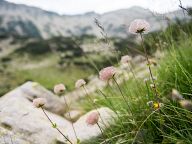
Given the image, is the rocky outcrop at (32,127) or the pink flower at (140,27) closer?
the pink flower at (140,27)

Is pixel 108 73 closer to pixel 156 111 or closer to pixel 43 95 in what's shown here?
pixel 156 111

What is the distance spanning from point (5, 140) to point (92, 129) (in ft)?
4.00

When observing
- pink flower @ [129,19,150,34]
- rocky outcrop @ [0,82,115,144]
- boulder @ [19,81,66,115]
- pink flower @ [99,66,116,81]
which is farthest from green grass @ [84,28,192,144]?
boulder @ [19,81,66,115]

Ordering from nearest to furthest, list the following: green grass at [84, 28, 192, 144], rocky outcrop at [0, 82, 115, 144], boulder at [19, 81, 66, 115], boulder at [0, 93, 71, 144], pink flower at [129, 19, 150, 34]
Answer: pink flower at [129, 19, 150, 34]
green grass at [84, 28, 192, 144]
rocky outcrop at [0, 82, 115, 144]
boulder at [0, 93, 71, 144]
boulder at [19, 81, 66, 115]

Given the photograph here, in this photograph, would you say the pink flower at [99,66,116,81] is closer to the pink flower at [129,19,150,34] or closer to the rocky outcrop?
the pink flower at [129,19,150,34]

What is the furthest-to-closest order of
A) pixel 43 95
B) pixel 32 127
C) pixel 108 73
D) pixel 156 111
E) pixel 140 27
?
pixel 43 95, pixel 32 127, pixel 156 111, pixel 108 73, pixel 140 27

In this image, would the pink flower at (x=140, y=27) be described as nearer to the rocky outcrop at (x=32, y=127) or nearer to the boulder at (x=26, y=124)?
the rocky outcrop at (x=32, y=127)

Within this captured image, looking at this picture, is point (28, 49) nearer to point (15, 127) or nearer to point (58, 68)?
point (58, 68)

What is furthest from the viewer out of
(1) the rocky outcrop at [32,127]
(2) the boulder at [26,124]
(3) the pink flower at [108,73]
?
(2) the boulder at [26,124]

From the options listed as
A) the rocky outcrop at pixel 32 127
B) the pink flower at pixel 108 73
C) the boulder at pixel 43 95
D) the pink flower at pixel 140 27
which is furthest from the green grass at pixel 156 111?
the boulder at pixel 43 95

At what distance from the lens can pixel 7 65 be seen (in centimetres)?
9650

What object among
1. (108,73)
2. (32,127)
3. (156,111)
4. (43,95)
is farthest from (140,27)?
(43,95)

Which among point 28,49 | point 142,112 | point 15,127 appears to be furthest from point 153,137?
→ point 28,49

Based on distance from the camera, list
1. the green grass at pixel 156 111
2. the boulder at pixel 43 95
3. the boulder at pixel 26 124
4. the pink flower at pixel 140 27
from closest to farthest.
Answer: the pink flower at pixel 140 27
the green grass at pixel 156 111
the boulder at pixel 26 124
the boulder at pixel 43 95
